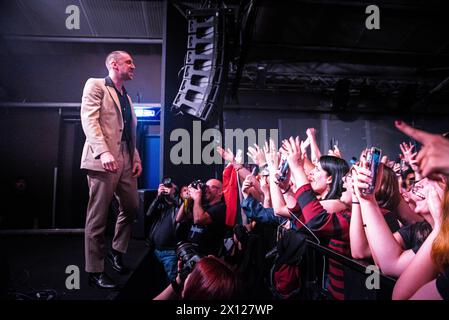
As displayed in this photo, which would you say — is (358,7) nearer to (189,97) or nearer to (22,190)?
(189,97)

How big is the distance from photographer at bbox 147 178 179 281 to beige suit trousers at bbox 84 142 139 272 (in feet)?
1.22

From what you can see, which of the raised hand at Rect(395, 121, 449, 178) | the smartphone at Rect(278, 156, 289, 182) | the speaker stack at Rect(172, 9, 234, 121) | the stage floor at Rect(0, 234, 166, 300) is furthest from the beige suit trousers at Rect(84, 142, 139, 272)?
the raised hand at Rect(395, 121, 449, 178)

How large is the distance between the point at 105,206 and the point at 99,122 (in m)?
0.46

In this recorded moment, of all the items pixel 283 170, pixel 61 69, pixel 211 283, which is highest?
pixel 61 69

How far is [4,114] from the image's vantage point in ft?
9.91

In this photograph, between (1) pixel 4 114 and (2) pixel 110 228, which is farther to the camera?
(1) pixel 4 114

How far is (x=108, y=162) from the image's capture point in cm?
127

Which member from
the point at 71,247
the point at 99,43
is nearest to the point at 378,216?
the point at 71,247

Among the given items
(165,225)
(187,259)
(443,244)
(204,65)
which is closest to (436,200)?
(443,244)

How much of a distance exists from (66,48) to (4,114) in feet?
3.54

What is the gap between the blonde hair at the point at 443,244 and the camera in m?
0.80

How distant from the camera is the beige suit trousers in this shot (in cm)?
129

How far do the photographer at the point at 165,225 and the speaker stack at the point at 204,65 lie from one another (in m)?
0.61

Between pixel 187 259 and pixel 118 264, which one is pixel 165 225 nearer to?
pixel 118 264
